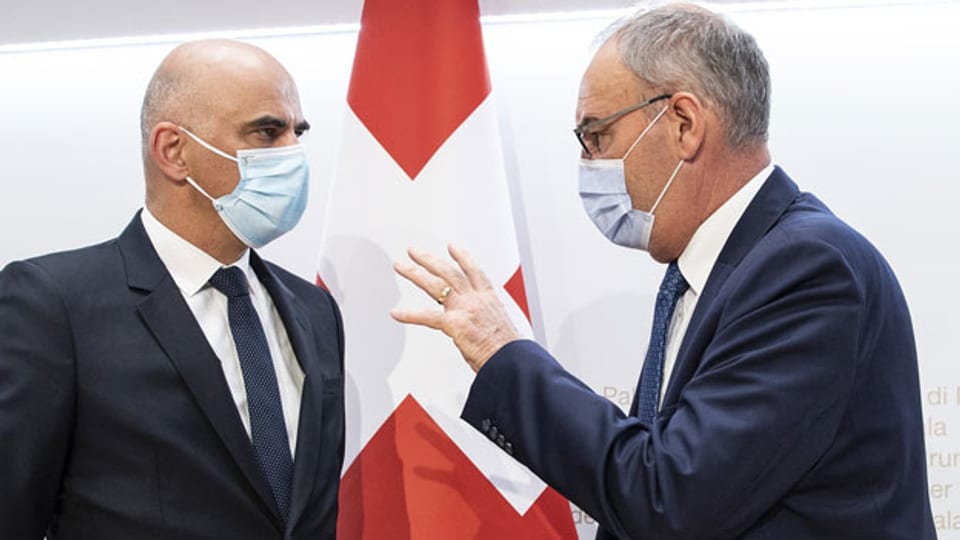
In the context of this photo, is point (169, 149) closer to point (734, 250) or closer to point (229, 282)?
point (229, 282)

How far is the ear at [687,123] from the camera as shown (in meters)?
1.71

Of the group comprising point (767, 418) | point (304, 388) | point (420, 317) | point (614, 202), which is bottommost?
point (767, 418)

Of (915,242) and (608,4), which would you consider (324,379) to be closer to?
(608,4)

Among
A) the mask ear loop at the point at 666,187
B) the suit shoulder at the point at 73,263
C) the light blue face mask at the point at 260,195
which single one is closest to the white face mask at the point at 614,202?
the mask ear loop at the point at 666,187

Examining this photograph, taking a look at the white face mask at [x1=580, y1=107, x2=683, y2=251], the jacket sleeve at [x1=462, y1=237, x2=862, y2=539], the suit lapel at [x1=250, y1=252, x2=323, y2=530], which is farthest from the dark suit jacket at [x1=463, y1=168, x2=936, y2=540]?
the suit lapel at [x1=250, y1=252, x2=323, y2=530]

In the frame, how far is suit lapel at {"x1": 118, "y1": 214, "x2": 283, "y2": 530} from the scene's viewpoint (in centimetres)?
183

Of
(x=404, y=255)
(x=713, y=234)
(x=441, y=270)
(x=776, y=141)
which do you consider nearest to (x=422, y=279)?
(x=441, y=270)

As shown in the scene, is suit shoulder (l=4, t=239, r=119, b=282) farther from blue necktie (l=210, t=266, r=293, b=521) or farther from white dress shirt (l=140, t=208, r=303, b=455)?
blue necktie (l=210, t=266, r=293, b=521)

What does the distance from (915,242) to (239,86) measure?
6.31 feet

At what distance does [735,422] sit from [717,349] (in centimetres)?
12

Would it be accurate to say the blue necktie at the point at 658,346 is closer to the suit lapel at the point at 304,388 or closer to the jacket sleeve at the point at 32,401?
the suit lapel at the point at 304,388

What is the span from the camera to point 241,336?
1.95 m

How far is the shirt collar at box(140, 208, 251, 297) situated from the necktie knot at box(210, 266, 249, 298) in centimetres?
1

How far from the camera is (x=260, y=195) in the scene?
2016mm
